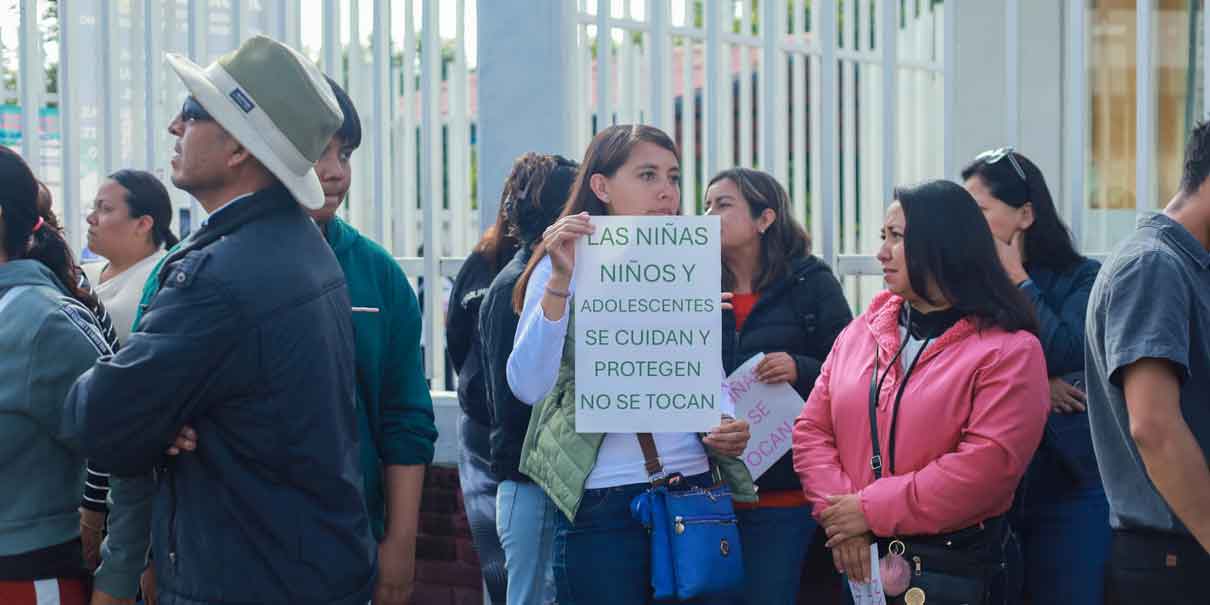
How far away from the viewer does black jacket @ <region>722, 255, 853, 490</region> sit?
14.7 ft

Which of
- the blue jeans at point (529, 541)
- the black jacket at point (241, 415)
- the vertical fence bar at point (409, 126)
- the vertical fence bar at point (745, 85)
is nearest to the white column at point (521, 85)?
the vertical fence bar at point (409, 126)

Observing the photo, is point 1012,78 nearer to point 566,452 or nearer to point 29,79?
point 566,452

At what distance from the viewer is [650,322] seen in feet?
12.7

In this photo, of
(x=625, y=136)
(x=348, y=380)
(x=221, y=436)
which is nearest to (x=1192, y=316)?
(x=625, y=136)

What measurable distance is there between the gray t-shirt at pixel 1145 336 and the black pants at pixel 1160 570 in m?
0.04

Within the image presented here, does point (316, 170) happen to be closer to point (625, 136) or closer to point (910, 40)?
point (625, 136)

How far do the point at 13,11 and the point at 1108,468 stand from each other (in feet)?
17.0

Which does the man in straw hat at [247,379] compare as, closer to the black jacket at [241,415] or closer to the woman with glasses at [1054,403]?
the black jacket at [241,415]

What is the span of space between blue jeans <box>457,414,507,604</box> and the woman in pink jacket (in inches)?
45.7

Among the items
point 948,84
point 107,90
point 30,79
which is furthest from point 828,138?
point 30,79

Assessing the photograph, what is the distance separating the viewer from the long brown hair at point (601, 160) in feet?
13.0

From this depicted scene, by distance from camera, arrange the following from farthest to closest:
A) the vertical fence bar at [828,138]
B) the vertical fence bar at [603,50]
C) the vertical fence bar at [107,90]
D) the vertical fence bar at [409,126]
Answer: the vertical fence bar at [107,90] → the vertical fence bar at [409,126] → the vertical fence bar at [603,50] → the vertical fence bar at [828,138]

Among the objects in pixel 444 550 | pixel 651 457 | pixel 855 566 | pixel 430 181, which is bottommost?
pixel 444 550

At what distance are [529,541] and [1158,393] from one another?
179 cm
